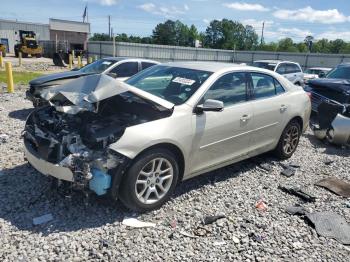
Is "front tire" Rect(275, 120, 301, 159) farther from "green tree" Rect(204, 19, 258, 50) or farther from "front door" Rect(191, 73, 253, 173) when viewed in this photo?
"green tree" Rect(204, 19, 258, 50)

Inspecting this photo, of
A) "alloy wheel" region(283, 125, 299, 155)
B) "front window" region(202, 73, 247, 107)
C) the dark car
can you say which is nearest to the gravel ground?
"alloy wheel" region(283, 125, 299, 155)

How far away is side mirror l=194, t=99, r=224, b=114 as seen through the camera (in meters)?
3.83

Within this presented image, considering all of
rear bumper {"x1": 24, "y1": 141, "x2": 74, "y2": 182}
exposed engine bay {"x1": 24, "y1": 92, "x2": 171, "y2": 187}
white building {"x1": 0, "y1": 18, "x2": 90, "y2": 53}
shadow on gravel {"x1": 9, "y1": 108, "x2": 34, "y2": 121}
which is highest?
white building {"x1": 0, "y1": 18, "x2": 90, "y2": 53}

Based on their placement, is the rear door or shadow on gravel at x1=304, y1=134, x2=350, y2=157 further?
shadow on gravel at x1=304, y1=134, x2=350, y2=157

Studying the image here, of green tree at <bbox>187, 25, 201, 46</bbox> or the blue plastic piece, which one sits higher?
green tree at <bbox>187, 25, 201, 46</bbox>

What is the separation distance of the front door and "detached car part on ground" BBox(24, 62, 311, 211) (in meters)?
0.01

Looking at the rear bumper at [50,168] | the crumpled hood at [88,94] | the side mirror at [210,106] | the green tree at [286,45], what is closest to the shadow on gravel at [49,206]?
the rear bumper at [50,168]

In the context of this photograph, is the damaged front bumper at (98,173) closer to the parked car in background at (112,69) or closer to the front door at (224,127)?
the front door at (224,127)

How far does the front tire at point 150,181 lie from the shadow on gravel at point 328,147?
4270 millimetres

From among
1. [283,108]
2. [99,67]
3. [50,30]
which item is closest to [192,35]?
[50,30]

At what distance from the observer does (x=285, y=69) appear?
16.0 m

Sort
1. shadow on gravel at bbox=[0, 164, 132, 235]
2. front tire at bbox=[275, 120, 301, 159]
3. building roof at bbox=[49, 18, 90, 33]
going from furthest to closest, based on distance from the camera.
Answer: building roof at bbox=[49, 18, 90, 33] < front tire at bbox=[275, 120, 301, 159] < shadow on gravel at bbox=[0, 164, 132, 235]

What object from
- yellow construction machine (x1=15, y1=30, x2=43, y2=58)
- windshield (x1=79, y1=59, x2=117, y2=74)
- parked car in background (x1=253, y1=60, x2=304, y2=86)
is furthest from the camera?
yellow construction machine (x1=15, y1=30, x2=43, y2=58)

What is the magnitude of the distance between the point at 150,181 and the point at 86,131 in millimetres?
914
